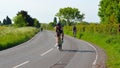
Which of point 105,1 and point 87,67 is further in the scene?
point 105,1

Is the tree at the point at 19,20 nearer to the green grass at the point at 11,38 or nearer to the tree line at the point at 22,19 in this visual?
the tree line at the point at 22,19

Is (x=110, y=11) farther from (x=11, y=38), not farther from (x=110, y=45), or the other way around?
(x=110, y=45)

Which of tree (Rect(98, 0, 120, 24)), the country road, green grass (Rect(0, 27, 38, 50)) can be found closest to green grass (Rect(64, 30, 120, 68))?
the country road

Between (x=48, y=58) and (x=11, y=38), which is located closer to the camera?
(x=48, y=58)

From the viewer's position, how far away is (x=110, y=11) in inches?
2682

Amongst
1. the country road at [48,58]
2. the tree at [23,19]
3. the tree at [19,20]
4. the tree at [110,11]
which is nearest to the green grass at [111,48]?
the country road at [48,58]

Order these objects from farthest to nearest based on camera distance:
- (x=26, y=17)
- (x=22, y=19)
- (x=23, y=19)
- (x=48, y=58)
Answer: (x=26, y=17) < (x=23, y=19) < (x=22, y=19) < (x=48, y=58)

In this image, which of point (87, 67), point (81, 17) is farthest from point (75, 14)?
point (87, 67)

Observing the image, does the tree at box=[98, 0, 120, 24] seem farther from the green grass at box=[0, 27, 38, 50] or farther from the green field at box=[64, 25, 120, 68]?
the green grass at box=[0, 27, 38, 50]

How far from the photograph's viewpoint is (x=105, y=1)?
7412cm

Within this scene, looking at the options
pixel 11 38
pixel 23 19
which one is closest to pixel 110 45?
pixel 11 38

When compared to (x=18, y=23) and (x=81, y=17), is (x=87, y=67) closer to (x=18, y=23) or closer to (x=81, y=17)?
(x=18, y=23)

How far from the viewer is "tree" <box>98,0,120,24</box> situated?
2490 inches

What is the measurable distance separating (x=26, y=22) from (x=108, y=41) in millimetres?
124705
